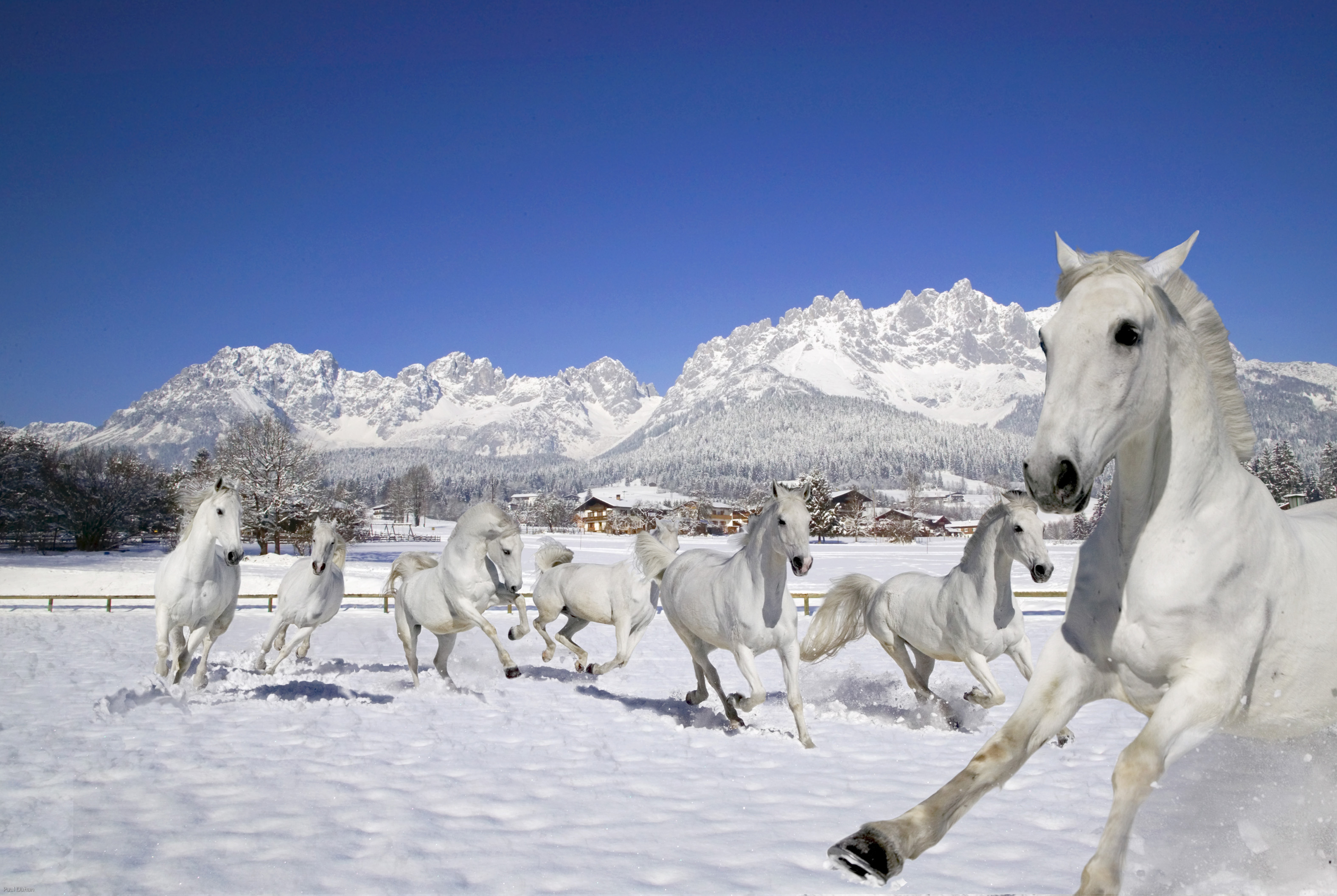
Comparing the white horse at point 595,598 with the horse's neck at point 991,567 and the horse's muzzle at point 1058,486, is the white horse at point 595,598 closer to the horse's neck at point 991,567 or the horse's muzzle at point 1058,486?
the horse's neck at point 991,567

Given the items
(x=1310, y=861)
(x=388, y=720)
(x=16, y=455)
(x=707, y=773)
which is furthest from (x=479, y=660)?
(x=16, y=455)

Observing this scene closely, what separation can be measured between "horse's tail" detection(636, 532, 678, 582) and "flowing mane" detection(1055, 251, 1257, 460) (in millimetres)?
7235

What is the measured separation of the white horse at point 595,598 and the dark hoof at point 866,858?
827cm

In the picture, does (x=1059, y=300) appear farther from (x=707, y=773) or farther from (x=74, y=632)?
(x=74, y=632)

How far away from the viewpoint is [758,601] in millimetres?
7484

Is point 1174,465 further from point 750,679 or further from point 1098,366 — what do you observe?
point 750,679

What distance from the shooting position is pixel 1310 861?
10.9 ft

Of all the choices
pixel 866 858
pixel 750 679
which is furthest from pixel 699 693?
pixel 866 858

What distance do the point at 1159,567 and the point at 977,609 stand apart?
5391 mm

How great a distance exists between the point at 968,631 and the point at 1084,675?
536cm

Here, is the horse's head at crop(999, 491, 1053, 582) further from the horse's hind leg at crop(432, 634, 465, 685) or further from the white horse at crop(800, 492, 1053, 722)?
the horse's hind leg at crop(432, 634, 465, 685)

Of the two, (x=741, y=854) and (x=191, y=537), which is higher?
(x=191, y=537)

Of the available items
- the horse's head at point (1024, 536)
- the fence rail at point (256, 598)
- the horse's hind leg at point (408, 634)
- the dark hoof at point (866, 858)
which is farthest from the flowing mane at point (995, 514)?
the fence rail at point (256, 598)

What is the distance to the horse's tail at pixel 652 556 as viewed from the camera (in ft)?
32.6
